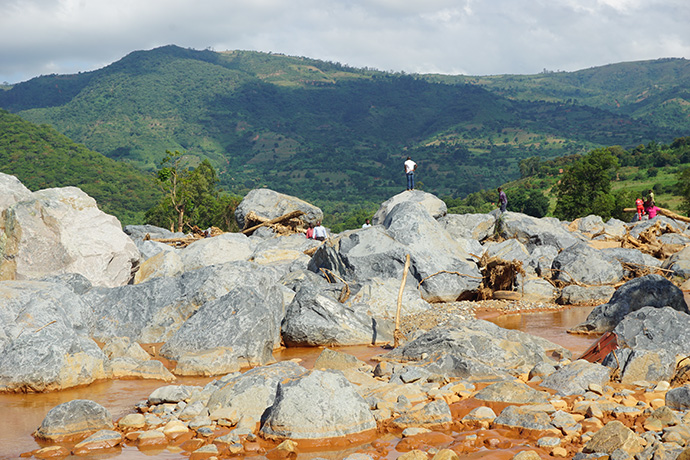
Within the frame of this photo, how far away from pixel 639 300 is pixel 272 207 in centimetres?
1756

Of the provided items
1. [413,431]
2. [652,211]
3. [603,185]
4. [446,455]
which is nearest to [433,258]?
[413,431]

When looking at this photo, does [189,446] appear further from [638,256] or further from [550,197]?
[550,197]

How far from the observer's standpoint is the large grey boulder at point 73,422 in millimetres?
6609

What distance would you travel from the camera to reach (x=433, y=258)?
1600 cm

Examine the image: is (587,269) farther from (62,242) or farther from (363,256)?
(62,242)

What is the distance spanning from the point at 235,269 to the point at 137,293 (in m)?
1.96

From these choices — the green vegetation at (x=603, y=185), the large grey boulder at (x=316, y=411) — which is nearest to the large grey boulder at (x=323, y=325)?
the large grey boulder at (x=316, y=411)

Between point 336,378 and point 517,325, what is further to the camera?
point 517,325

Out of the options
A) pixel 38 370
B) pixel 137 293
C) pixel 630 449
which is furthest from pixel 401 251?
pixel 630 449

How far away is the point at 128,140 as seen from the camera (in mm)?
150000

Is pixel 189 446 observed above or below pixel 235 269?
below

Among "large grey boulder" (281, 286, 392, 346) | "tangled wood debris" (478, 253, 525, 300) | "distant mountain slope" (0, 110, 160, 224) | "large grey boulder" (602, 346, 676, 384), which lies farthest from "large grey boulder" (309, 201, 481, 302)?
"distant mountain slope" (0, 110, 160, 224)

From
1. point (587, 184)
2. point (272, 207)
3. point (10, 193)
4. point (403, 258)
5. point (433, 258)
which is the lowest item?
point (433, 258)

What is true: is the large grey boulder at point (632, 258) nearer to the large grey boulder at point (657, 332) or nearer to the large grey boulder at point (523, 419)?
the large grey boulder at point (657, 332)
